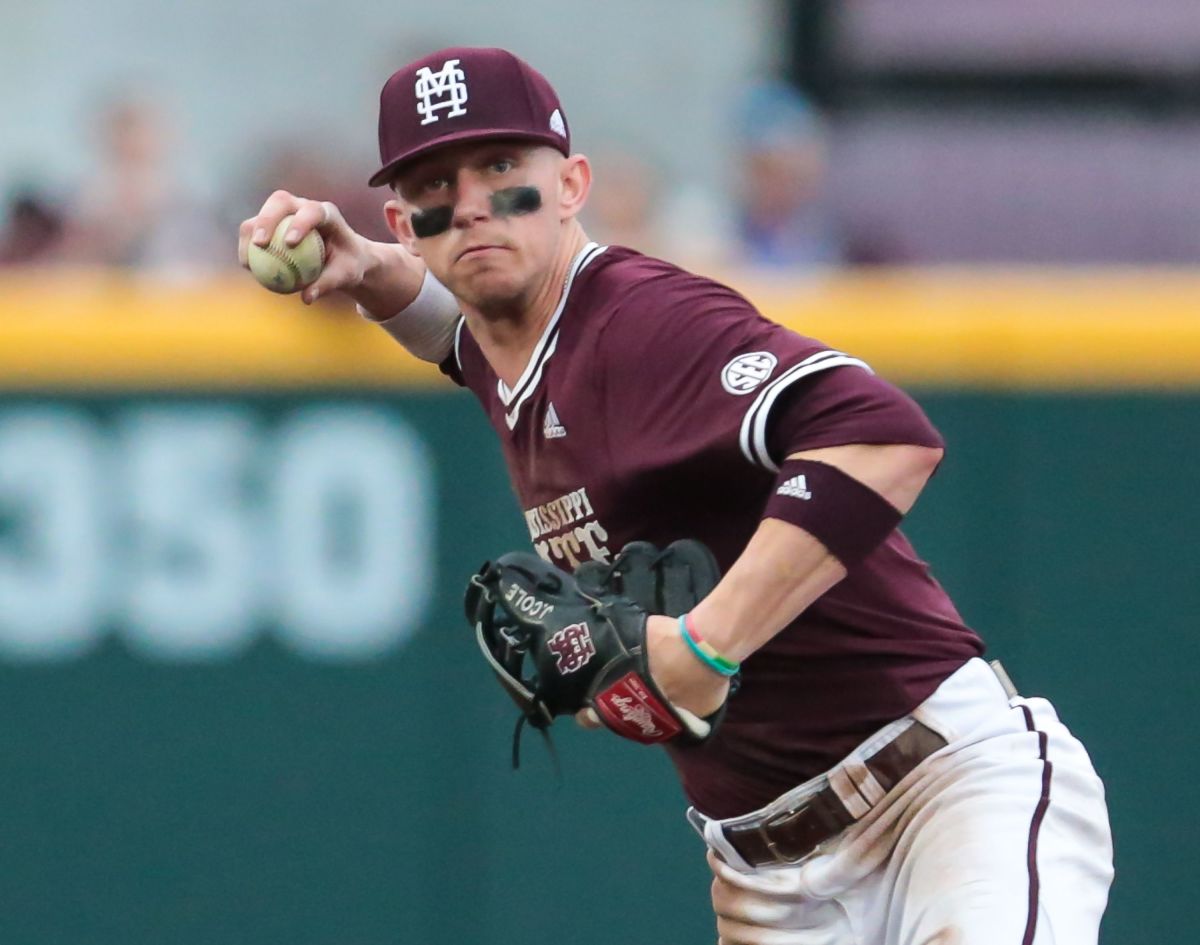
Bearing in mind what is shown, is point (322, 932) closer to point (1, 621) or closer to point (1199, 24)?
point (1, 621)

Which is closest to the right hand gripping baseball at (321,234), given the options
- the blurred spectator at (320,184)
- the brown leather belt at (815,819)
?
the brown leather belt at (815,819)

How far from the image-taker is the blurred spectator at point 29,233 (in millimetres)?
7980

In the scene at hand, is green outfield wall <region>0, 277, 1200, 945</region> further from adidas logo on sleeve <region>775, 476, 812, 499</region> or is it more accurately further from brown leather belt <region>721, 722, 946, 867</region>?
adidas logo on sleeve <region>775, 476, 812, 499</region>

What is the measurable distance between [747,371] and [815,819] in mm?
949

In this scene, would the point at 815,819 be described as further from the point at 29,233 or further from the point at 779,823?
the point at 29,233

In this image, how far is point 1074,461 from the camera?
6.96m

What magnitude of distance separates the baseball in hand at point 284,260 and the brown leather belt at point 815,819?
52.8 inches

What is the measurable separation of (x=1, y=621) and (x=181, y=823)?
83 cm

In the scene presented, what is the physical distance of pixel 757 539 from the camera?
354cm

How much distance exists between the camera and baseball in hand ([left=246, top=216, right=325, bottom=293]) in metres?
3.98

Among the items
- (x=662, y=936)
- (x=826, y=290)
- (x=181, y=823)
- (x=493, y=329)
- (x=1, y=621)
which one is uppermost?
(x=493, y=329)

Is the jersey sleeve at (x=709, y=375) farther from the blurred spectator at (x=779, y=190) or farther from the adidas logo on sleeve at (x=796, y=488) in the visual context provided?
the blurred spectator at (x=779, y=190)

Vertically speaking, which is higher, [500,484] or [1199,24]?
[1199,24]

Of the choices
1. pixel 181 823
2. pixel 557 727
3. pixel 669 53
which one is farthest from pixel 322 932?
pixel 669 53
